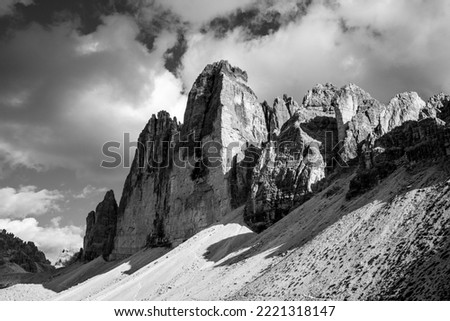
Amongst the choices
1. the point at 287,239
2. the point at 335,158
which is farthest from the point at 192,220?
the point at 287,239

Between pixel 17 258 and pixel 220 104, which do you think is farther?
pixel 17 258

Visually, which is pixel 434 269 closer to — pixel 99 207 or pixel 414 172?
pixel 414 172

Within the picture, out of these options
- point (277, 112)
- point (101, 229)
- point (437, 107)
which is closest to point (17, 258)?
point (101, 229)

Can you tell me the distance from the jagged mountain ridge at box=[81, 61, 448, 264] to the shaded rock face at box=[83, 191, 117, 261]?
7338 millimetres

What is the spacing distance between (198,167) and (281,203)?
3287 centimetres

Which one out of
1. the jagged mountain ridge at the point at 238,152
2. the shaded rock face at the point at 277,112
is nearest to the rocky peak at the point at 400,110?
the jagged mountain ridge at the point at 238,152

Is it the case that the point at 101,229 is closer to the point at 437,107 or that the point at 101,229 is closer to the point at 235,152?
the point at 235,152

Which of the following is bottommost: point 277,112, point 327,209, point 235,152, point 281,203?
point 327,209

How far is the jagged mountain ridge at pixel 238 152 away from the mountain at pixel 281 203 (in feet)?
0.97

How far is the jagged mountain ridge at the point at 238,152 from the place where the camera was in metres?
72.4

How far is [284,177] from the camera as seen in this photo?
245 feet

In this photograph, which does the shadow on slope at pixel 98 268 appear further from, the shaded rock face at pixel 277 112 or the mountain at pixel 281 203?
the shaded rock face at pixel 277 112

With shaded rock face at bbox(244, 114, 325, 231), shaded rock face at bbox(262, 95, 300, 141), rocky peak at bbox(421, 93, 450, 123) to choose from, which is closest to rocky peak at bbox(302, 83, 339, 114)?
shaded rock face at bbox(244, 114, 325, 231)

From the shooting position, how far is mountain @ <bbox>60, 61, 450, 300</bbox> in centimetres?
3447
